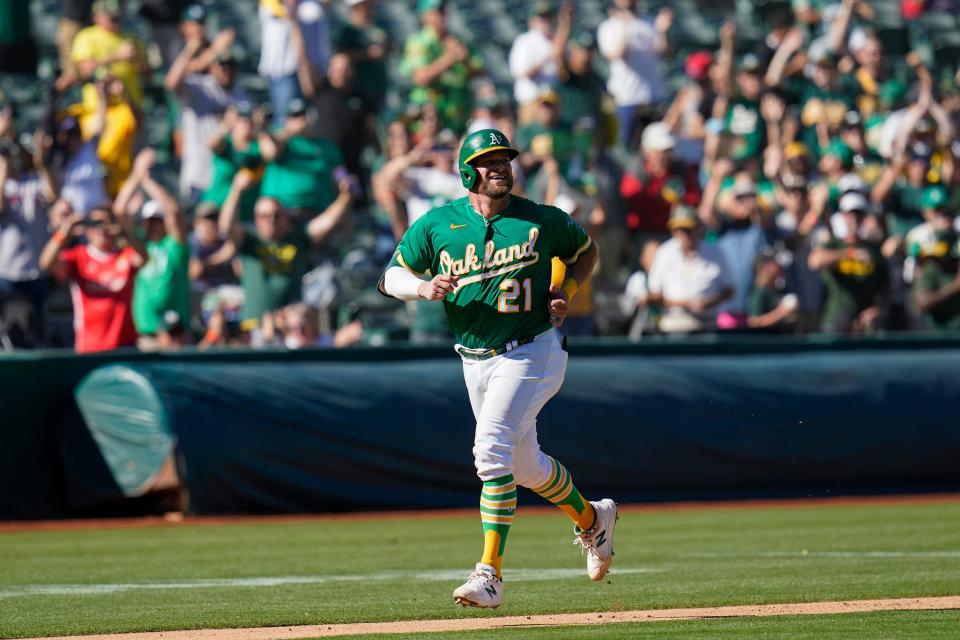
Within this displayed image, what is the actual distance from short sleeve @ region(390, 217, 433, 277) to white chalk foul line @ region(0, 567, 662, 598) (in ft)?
6.23

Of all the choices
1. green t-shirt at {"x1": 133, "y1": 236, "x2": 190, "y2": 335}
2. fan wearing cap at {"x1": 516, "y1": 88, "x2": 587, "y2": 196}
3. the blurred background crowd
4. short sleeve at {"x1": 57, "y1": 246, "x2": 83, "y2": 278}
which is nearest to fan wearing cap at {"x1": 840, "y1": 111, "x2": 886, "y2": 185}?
the blurred background crowd

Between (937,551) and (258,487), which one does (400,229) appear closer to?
(258,487)

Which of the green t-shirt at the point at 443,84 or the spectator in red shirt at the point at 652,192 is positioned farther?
the green t-shirt at the point at 443,84

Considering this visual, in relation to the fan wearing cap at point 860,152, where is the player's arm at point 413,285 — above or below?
below

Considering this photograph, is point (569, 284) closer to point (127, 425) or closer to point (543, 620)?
point (543, 620)

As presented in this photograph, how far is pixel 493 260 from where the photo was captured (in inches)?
300

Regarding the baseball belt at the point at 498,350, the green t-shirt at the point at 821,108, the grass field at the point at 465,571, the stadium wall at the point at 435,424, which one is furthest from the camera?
the green t-shirt at the point at 821,108

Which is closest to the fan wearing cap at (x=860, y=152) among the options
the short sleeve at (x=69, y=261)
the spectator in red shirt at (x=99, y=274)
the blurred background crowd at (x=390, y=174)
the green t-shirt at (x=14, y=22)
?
the blurred background crowd at (x=390, y=174)

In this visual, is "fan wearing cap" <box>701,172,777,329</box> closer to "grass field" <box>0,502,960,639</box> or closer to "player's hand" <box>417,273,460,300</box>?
"grass field" <box>0,502,960,639</box>

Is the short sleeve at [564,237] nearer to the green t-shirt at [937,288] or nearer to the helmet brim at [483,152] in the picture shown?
the helmet brim at [483,152]

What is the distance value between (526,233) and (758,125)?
38.7 ft

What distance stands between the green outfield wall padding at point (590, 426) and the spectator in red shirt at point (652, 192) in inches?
97.3

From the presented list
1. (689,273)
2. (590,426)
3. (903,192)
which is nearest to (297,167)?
(689,273)

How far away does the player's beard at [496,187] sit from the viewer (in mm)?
7625
